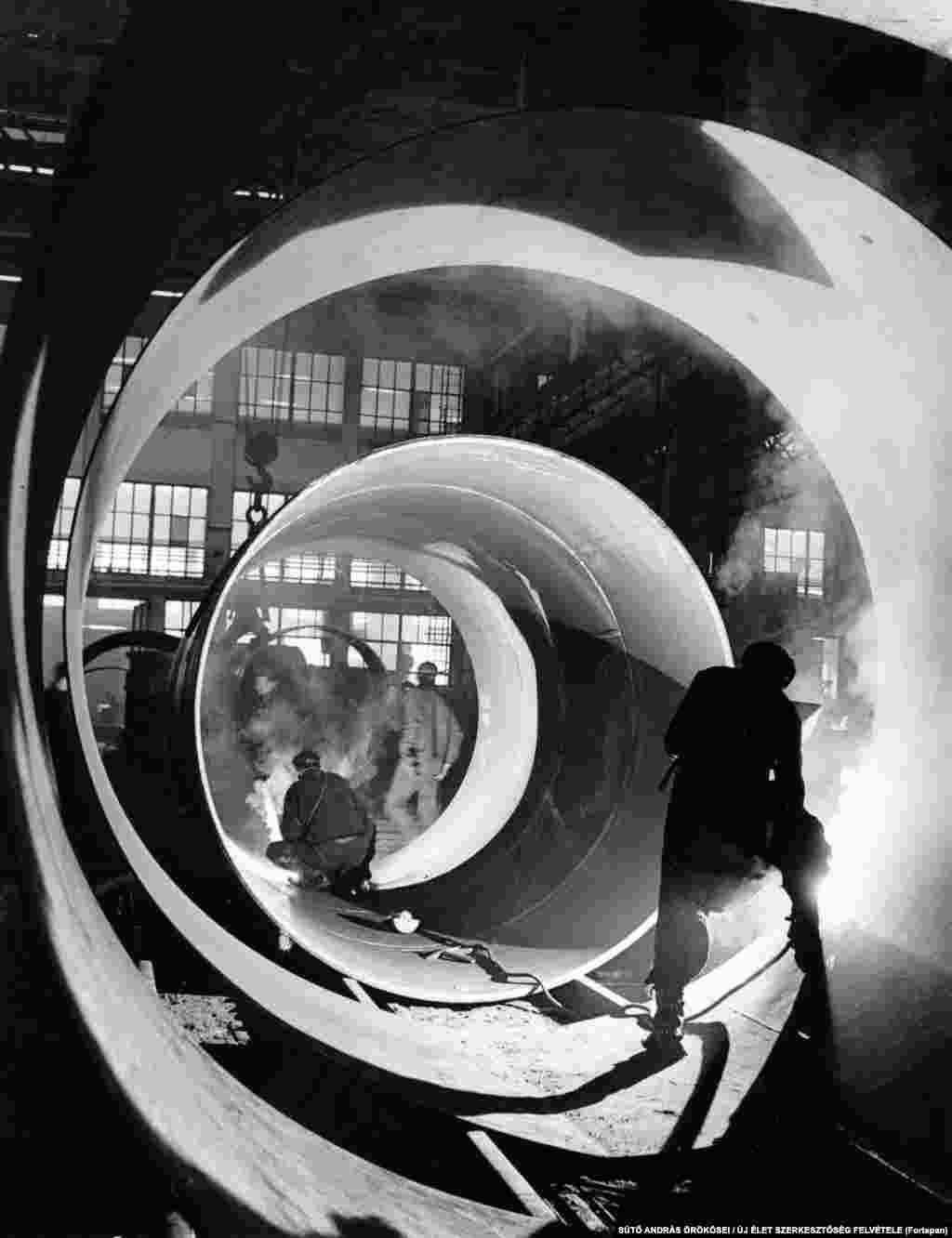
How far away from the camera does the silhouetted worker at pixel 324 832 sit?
7.46m

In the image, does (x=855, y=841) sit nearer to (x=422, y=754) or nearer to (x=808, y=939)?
(x=808, y=939)

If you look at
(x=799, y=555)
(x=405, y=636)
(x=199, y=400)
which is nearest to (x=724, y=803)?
(x=799, y=555)

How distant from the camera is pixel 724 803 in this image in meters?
4.61

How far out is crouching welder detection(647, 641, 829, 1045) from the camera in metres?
4.51

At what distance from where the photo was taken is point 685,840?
15.6 ft

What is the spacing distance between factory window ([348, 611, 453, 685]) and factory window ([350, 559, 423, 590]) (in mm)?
644

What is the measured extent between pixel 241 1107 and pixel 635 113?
2.73 meters

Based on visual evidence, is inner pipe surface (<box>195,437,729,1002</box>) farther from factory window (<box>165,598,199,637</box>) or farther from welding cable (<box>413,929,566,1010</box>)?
factory window (<box>165,598,199,637</box>)

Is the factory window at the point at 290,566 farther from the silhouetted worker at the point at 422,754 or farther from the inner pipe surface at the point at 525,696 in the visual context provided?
the inner pipe surface at the point at 525,696

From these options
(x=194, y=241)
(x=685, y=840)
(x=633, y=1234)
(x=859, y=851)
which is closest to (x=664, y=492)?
(x=194, y=241)

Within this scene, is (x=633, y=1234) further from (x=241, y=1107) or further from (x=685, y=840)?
(x=685, y=840)

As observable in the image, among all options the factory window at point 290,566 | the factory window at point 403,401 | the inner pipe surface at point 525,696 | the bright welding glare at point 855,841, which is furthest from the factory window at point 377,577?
the bright welding glare at point 855,841

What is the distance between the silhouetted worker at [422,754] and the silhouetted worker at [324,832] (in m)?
5.77

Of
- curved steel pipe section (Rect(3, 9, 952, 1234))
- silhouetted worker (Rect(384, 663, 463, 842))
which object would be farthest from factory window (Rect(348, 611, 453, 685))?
curved steel pipe section (Rect(3, 9, 952, 1234))
